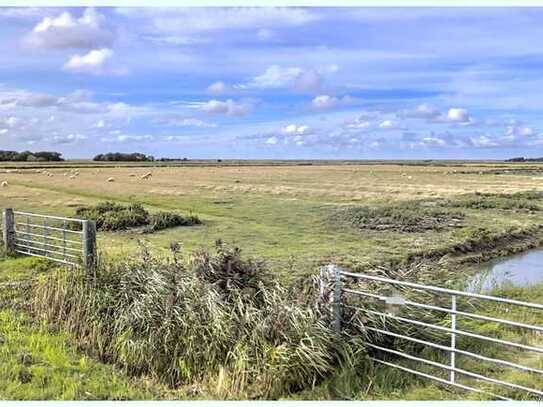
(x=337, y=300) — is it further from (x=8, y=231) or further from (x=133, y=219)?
(x=133, y=219)

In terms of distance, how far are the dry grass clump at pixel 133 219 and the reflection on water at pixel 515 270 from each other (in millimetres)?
11563

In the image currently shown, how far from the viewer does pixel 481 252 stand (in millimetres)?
19062

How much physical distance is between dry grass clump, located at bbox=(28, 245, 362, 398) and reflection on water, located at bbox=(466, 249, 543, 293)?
6.24 meters

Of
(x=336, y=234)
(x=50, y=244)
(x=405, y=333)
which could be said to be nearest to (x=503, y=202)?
(x=336, y=234)

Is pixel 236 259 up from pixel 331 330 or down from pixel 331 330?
up

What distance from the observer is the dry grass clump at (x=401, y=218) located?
22922mm

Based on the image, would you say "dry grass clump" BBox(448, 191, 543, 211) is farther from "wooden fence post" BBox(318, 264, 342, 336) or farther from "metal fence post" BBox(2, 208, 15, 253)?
"wooden fence post" BBox(318, 264, 342, 336)

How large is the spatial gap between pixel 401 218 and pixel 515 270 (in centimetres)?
854

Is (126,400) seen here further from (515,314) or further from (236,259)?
(515,314)

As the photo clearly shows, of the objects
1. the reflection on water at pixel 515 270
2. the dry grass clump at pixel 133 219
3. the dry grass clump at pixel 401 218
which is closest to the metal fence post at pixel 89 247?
the reflection on water at pixel 515 270

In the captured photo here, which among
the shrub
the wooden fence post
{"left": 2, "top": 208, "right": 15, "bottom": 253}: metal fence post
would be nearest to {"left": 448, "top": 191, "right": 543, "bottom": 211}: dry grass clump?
the shrub

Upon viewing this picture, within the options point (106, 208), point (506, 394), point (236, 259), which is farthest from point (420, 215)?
point (506, 394)

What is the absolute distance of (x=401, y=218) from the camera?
2467 centimetres

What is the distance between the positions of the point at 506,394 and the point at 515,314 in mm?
3785
